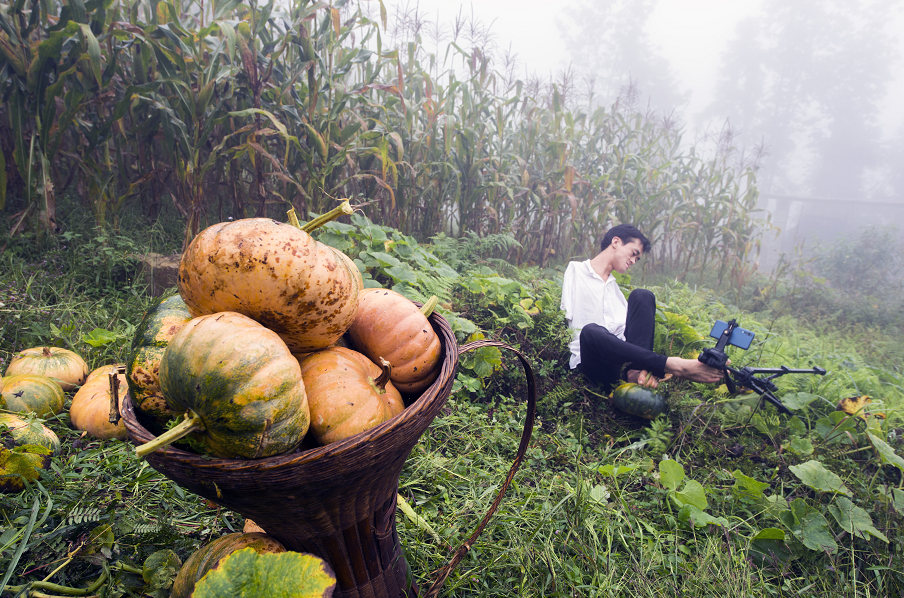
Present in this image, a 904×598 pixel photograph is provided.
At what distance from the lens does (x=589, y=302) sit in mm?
3270

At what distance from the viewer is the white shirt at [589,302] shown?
10.6 ft

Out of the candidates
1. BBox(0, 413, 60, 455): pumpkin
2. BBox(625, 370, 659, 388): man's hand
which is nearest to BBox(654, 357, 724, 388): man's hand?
BBox(625, 370, 659, 388): man's hand

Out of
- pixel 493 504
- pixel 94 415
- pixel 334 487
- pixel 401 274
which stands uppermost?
pixel 334 487

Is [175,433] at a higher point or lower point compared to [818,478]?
higher

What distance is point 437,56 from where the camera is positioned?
6.06m

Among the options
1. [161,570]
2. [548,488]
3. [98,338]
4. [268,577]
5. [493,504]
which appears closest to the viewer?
[268,577]

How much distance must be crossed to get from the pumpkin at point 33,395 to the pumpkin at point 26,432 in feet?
0.55

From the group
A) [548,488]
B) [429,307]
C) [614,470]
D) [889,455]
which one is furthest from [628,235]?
[429,307]

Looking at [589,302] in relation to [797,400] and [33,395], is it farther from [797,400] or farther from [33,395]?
[33,395]

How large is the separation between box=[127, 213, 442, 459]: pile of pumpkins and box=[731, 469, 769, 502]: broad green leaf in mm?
1652

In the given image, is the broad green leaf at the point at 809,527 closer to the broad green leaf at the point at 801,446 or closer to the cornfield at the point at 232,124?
the broad green leaf at the point at 801,446

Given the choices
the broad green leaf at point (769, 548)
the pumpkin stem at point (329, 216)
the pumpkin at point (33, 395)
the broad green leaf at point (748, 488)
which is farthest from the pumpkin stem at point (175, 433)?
the broad green leaf at point (748, 488)

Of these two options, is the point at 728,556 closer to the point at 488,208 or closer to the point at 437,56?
the point at 488,208

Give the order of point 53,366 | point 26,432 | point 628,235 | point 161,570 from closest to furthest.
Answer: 1. point 161,570
2. point 26,432
3. point 53,366
4. point 628,235
